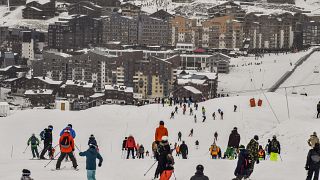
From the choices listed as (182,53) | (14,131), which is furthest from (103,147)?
(182,53)

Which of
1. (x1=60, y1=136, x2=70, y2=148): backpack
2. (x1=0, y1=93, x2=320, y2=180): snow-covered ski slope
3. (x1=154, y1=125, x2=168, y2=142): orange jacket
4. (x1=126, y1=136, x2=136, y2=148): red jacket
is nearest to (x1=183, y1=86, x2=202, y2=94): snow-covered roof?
(x1=0, y1=93, x2=320, y2=180): snow-covered ski slope

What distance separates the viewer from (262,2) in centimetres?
13775

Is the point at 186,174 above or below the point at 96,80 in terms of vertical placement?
above

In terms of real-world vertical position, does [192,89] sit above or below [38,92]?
above

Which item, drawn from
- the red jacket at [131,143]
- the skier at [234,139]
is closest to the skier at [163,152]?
the skier at [234,139]

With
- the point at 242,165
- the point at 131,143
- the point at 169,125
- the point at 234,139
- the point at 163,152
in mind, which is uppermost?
the point at 163,152

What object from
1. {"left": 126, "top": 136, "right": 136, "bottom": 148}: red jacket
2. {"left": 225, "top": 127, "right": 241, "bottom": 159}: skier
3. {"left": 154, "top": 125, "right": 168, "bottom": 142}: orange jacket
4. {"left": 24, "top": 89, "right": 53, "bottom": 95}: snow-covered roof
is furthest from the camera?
{"left": 24, "top": 89, "right": 53, "bottom": 95}: snow-covered roof

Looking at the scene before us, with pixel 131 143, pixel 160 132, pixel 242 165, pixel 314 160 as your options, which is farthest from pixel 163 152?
pixel 131 143

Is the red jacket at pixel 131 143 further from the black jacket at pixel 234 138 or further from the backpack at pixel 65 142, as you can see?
the backpack at pixel 65 142

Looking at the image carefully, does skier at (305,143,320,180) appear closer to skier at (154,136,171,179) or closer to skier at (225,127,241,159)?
skier at (154,136,171,179)

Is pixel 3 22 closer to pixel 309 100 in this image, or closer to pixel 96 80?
pixel 96 80

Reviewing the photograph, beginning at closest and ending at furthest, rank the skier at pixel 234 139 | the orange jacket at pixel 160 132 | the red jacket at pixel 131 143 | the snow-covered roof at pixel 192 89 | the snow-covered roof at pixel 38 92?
the orange jacket at pixel 160 132
the skier at pixel 234 139
the red jacket at pixel 131 143
the snow-covered roof at pixel 192 89
the snow-covered roof at pixel 38 92

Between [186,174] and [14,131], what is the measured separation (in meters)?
15.7

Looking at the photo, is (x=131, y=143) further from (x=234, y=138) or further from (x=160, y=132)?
(x=160, y=132)
